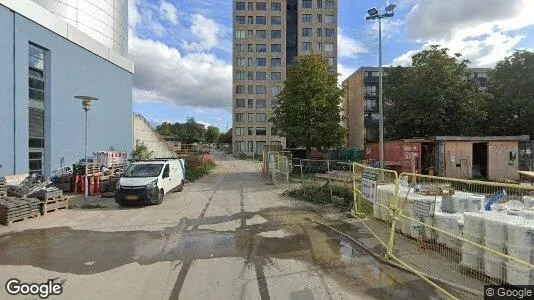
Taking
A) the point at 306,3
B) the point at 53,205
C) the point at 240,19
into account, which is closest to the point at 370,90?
the point at 306,3

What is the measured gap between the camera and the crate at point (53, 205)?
12.3m

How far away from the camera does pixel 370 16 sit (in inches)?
749

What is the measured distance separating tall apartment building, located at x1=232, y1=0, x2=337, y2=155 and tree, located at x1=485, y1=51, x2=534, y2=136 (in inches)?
1812

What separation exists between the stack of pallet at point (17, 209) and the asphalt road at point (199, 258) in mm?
318

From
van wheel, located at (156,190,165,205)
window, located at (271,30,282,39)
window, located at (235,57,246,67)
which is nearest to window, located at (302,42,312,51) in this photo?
window, located at (271,30,282,39)

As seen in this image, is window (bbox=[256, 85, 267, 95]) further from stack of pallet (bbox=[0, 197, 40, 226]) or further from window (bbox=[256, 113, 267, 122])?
stack of pallet (bbox=[0, 197, 40, 226])

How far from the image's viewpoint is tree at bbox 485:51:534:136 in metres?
31.1

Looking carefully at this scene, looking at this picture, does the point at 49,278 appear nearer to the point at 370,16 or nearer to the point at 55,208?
the point at 55,208

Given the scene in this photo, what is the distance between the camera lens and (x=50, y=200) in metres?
12.7

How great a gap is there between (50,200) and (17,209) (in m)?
1.70

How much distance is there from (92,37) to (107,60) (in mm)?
2348

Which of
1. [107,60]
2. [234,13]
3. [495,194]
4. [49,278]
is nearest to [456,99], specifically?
[495,194]

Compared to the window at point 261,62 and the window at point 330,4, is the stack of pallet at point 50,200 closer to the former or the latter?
the window at point 261,62

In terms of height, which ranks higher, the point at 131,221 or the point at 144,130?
the point at 144,130
